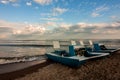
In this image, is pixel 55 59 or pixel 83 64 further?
pixel 55 59

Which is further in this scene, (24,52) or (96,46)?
(24,52)

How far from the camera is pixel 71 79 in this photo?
11.7 m

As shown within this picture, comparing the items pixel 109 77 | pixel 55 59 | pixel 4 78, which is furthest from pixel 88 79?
pixel 55 59

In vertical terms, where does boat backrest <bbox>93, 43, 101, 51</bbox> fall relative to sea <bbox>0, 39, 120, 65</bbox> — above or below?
above

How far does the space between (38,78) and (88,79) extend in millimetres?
4233

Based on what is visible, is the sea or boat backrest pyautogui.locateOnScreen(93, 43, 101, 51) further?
the sea

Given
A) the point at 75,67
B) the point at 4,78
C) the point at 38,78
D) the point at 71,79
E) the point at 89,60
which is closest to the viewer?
the point at 71,79

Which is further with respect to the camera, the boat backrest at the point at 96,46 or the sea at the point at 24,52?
the sea at the point at 24,52

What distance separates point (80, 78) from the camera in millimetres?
11492

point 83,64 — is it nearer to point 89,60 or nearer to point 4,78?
point 89,60

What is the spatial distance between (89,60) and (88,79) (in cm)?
638

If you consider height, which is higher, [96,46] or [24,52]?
[96,46]

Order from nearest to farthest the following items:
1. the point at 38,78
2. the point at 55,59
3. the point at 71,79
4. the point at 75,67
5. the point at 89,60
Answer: the point at 71,79 → the point at 38,78 → the point at 75,67 → the point at 89,60 → the point at 55,59

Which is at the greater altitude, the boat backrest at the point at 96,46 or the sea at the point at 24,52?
the boat backrest at the point at 96,46
